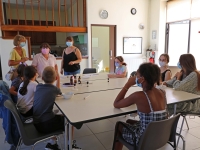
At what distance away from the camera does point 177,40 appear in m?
5.70

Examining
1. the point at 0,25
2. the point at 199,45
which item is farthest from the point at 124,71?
the point at 0,25

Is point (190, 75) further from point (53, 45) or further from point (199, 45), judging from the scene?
point (53, 45)

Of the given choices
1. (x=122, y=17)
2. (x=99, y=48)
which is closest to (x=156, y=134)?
(x=122, y=17)

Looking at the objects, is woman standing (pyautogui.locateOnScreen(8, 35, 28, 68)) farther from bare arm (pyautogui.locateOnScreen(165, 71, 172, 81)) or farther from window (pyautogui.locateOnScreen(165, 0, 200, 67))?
window (pyautogui.locateOnScreen(165, 0, 200, 67))

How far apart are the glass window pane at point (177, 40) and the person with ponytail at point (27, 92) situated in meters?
4.86

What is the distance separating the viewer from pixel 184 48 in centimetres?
548

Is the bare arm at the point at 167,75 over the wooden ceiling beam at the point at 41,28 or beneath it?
beneath

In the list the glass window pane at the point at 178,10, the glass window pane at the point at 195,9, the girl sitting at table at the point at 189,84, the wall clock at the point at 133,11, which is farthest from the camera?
the wall clock at the point at 133,11

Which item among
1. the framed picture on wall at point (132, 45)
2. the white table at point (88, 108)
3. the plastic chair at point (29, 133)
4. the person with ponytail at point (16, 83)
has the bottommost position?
the plastic chair at point (29, 133)

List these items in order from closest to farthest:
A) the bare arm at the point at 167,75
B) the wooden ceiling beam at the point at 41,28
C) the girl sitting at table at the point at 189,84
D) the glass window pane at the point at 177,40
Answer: the girl sitting at table at the point at 189,84, the bare arm at the point at 167,75, the wooden ceiling beam at the point at 41,28, the glass window pane at the point at 177,40

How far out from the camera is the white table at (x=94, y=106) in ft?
4.75

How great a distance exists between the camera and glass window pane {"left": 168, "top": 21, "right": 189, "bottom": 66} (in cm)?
544

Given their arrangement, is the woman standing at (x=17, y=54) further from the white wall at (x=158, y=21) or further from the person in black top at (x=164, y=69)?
the white wall at (x=158, y=21)

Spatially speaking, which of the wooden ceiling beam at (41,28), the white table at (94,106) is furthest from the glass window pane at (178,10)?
the white table at (94,106)
